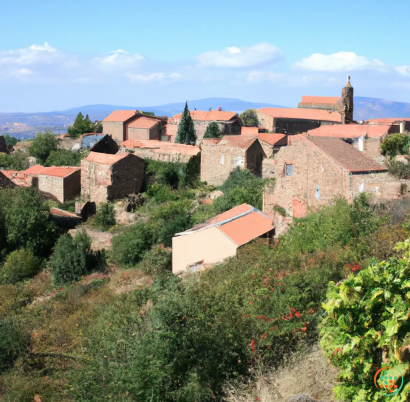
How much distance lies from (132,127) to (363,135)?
23.4 m

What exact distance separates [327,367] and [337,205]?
28.2 feet

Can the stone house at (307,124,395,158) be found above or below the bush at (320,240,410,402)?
above

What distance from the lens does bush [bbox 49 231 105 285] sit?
22.2 meters

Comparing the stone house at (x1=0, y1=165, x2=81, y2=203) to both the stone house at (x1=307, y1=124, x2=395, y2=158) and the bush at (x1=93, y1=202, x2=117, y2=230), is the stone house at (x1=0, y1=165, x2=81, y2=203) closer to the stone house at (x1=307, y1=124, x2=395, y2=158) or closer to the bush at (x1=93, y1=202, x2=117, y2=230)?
the bush at (x1=93, y1=202, x2=117, y2=230)

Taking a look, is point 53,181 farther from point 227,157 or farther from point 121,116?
point 121,116

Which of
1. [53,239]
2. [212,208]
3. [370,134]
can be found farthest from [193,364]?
[370,134]

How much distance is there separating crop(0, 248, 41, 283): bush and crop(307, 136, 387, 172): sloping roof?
13.2 meters

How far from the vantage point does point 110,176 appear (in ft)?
94.2

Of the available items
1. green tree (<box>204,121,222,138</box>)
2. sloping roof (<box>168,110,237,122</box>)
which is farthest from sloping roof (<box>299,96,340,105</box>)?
green tree (<box>204,121,222,138</box>)

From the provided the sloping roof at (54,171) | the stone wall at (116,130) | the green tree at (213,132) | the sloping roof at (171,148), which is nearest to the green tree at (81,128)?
the stone wall at (116,130)

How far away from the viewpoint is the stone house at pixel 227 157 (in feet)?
93.0

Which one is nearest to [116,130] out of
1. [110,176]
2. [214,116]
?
[214,116]

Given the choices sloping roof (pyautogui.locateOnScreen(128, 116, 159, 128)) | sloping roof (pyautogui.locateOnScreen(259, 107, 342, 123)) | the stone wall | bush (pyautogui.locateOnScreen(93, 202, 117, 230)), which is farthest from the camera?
the stone wall

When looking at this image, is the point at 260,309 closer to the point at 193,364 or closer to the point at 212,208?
the point at 193,364
